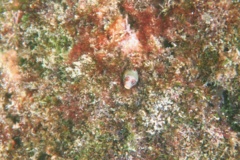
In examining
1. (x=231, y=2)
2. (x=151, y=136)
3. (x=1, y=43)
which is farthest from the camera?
(x=1, y=43)

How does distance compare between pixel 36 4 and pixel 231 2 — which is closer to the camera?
pixel 231 2

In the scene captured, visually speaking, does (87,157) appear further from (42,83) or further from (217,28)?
(217,28)

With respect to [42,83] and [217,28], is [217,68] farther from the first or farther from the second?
[42,83]

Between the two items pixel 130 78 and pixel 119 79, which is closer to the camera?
pixel 130 78

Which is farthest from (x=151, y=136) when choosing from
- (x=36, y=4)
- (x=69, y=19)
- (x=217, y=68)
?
(x=36, y=4)

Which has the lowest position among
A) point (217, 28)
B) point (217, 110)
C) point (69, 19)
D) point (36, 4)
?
point (217, 110)

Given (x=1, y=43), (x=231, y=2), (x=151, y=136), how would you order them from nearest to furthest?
(x=231, y=2), (x=151, y=136), (x=1, y=43)

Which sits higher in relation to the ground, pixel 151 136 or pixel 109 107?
pixel 109 107
